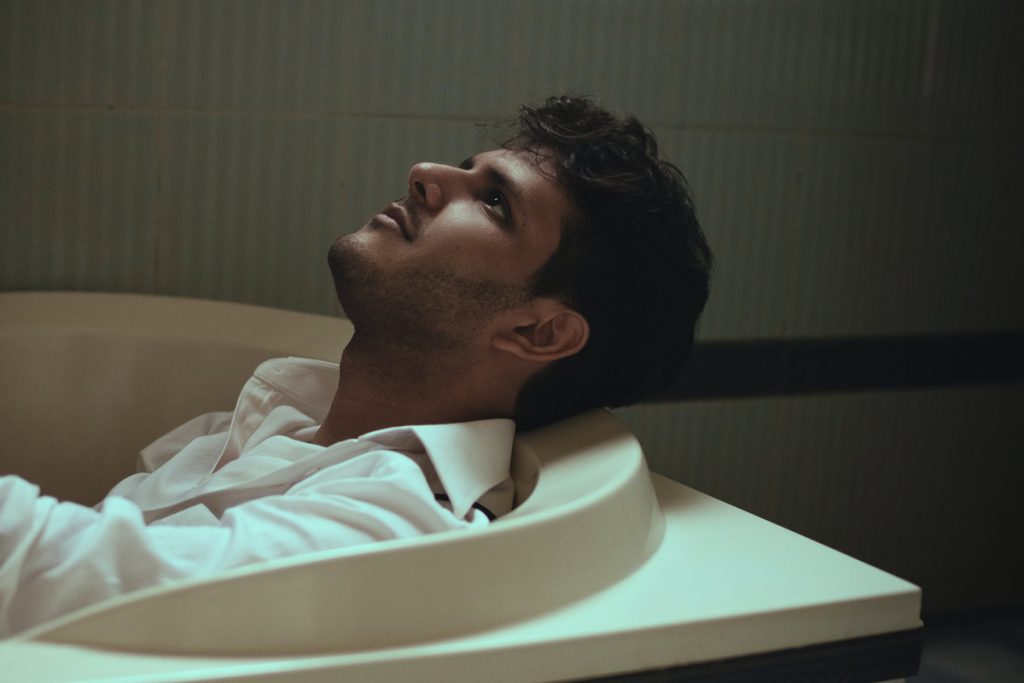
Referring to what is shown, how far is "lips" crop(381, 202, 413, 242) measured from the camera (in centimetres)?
152

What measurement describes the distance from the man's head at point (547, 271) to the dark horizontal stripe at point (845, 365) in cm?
93

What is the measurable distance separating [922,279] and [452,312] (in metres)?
1.58

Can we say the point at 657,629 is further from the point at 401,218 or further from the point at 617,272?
the point at 401,218

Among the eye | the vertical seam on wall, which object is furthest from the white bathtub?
the vertical seam on wall

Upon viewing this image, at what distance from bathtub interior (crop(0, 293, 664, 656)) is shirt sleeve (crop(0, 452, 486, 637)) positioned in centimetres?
11

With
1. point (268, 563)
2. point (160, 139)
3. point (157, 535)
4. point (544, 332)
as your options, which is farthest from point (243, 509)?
point (160, 139)

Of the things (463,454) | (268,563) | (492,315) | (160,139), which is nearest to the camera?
(268,563)

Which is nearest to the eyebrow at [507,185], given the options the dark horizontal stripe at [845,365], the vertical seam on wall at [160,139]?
the vertical seam on wall at [160,139]

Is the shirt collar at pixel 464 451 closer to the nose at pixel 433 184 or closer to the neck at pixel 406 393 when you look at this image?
the neck at pixel 406 393

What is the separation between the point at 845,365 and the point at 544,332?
1355 mm

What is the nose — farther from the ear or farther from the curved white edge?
the curved white edge

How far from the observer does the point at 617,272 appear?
1482 millimetres

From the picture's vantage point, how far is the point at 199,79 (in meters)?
2.01

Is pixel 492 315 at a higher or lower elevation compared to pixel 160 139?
lower
